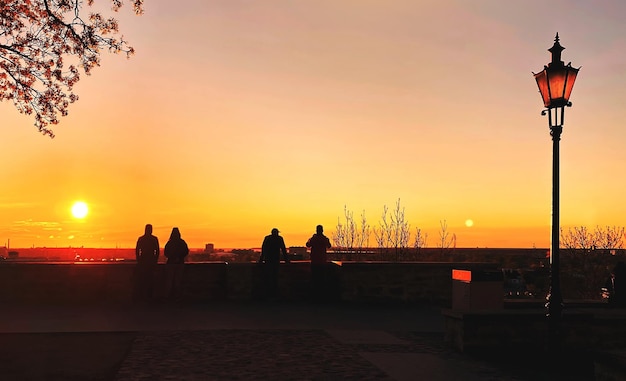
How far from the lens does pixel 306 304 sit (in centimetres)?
1900

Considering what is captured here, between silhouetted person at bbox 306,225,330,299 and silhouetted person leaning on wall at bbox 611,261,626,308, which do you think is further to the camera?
silhouetted person at bbox 306,225,330,299

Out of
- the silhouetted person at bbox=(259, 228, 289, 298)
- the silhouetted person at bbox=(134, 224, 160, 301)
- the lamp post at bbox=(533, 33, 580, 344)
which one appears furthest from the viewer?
the silhouetted person at bbox=(259, 228, 289, 298)

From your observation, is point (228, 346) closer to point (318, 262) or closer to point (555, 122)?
point (555, 122)

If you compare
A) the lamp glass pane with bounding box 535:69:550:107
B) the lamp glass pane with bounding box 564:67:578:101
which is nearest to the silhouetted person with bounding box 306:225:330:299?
the lamp glass pane with bounding box 535:69:550:107

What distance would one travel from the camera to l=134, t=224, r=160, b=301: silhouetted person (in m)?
18.5

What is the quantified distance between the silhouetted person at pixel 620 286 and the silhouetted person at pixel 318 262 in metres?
7.35

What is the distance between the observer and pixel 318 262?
19484mm

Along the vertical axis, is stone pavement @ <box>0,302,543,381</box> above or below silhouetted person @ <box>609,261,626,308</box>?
below

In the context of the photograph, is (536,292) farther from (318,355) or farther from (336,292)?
(318,355)

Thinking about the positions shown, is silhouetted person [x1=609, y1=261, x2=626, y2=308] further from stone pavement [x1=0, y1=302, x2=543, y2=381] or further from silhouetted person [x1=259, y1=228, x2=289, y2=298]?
silhouetted person [x1=259, y1=228, x2=289, y2=298]

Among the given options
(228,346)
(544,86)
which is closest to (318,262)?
(228,346)

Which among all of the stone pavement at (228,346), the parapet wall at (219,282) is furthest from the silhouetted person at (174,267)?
the stone pavement at (228,346)

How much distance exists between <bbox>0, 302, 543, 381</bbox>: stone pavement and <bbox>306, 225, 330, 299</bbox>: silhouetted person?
2390 mm

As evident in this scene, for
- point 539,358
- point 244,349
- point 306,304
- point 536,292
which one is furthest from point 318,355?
point 536,292
